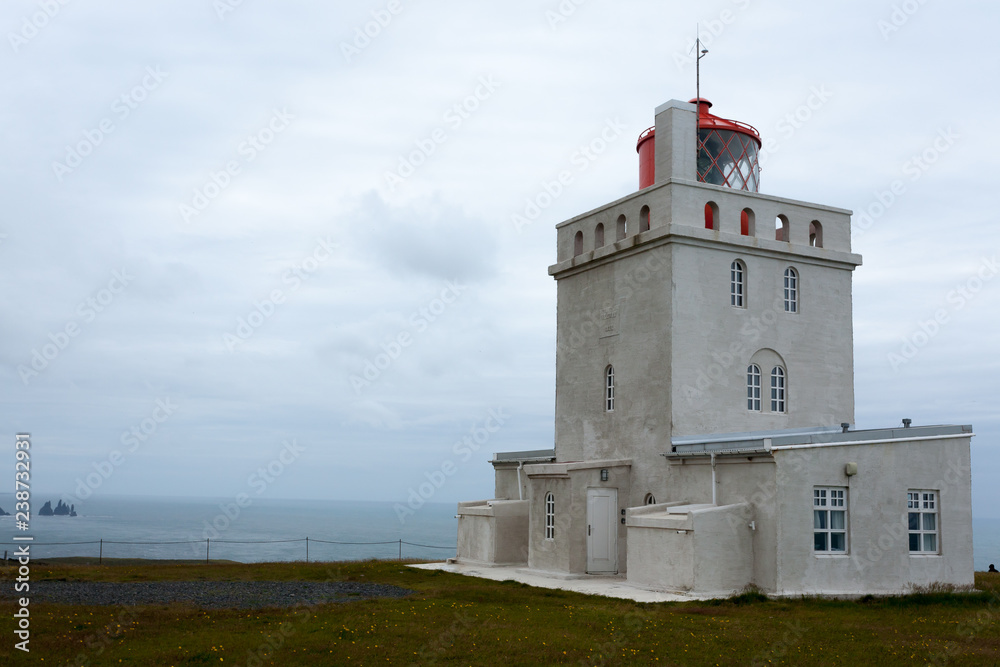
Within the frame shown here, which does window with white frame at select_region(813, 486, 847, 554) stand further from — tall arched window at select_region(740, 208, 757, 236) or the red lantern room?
the red lantern room

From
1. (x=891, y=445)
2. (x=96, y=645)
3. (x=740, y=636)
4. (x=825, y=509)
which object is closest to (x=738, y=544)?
(x=825, y=509)

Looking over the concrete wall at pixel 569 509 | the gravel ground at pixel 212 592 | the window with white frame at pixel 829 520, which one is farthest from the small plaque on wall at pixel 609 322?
the gravel ground at pixel 212 592

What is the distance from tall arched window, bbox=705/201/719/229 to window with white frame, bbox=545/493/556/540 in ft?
26.8

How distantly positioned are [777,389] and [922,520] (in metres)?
4.80

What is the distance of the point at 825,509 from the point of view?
19172mm

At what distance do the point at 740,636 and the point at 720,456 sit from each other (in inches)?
266

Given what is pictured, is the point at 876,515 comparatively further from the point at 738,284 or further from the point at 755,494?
the point at 738,284

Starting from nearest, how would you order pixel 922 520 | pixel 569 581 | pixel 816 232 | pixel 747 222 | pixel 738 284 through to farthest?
pixel 922 520 → pixel 569 581 → pixel 738 284 → pixel 747 222 → pixel 816 232

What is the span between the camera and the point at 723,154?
24828 millimetres

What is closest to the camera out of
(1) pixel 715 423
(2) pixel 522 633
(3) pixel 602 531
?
(2) pixel 522 633

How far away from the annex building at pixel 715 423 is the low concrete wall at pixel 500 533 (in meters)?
0.06

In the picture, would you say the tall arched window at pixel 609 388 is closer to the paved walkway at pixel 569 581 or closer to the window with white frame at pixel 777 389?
the window with white frame at pixel 777 389

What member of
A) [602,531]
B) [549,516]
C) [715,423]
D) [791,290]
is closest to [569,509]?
[602,531]

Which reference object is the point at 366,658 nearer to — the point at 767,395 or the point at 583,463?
the point at 583,463
